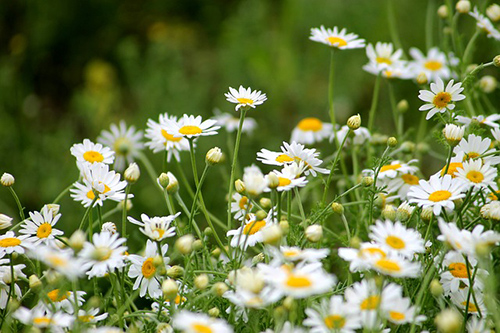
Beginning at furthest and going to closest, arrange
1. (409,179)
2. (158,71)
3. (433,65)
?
(158,71) < (433,65) < (409,179)

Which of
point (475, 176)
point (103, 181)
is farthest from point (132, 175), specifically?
point (475, 176)

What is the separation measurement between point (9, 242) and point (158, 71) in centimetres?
129

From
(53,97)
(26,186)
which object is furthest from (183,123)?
(53,97)

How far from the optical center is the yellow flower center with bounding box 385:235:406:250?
21.0 inches

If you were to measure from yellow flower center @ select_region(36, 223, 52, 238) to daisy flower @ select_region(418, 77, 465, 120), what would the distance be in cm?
47

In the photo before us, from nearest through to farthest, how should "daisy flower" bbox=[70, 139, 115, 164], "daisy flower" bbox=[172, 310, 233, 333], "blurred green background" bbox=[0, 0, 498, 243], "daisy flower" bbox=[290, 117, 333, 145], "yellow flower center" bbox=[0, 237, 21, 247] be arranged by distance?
→ 1. "daisy flower" bbox=[172, 310, 233, 333]
2. "yellow flower center" bbox=[0, 237, 21, 247]
3. "daisy flower" bbox=[70, 139, 115, 164]
4. "daisy flower" bbox=[290, 117, 333, 145]
5. "blurred green background" bbox=[0, 0, 498, 243]

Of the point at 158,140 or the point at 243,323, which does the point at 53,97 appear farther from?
the point at 243,323

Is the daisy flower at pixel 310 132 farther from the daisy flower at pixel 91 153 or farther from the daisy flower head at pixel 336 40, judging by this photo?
the daisy flower at pixel 91 153

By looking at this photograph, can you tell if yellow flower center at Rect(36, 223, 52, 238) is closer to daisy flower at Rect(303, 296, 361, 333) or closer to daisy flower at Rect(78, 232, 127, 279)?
daisy flower at Rect(78, 232, 127, 279)

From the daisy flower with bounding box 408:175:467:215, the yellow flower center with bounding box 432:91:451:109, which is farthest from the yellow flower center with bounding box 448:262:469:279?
the yellow flower center with bounding box 432:91:451:109

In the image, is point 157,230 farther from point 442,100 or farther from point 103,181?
point 442,100

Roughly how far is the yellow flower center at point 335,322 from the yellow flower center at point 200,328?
0.36ft

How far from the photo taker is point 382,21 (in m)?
2.09

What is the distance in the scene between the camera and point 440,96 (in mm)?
714
